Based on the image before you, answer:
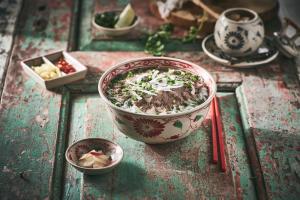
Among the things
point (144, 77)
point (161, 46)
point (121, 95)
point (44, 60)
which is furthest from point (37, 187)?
point (161, 46)

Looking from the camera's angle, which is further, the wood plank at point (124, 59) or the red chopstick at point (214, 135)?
the wood plank at point (124, 59)

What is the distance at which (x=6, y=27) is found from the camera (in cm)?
255

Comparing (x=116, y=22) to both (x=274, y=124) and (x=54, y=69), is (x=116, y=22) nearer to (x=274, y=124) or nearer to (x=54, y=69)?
(x=54, y=69)

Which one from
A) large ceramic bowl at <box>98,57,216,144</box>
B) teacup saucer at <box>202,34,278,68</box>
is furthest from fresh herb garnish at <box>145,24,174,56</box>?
large ceramic bowl at <box>98,57,216,144</box>

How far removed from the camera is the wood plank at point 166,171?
59.2 inches

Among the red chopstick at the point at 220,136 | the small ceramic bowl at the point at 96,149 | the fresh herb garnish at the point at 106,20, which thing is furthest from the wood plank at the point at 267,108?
the small ceramic bowl at the point at 96,149

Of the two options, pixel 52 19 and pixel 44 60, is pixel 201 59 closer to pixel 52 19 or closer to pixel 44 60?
pixel 44 60

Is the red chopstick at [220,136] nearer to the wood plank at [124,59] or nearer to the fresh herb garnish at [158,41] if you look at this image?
the wood plank at [124,59]

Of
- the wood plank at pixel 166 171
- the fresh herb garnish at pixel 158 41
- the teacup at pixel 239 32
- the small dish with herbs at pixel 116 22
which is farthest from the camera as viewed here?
the small dish with herbs at pixel 116 22

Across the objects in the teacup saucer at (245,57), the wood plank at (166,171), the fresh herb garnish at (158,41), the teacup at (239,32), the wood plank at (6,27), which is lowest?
the wood plank at (6,27)

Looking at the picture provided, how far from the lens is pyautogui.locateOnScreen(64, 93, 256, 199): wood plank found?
150cm

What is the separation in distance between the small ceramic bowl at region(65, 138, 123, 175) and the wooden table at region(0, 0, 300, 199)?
0.04 m

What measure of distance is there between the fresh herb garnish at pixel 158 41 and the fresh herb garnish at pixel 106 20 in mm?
218

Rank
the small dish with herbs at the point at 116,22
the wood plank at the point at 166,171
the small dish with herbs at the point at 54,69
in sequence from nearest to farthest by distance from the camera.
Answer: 1. the wood plank at the point at 166,171
2. the small dish with herbs at the point at 54,69
3. the small dish with herbs at the point at 116,22
